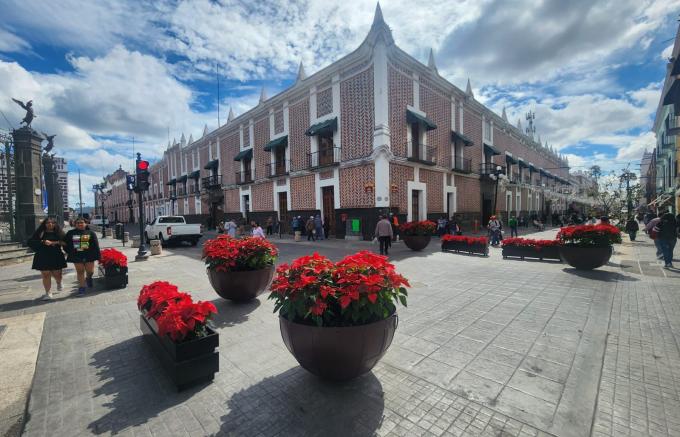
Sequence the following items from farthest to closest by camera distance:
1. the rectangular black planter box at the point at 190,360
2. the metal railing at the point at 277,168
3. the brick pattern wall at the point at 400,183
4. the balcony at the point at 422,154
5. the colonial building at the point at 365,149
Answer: the metal railing at the point at 277,168, the balcony at the point at 422,154, the brick pattern wall at the point at 400,183, the colonial building at the point at 365,149, the rectangular black planter box at the point at 190,360

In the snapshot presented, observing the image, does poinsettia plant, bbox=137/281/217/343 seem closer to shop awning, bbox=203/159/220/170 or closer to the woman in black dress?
the woman in black dress

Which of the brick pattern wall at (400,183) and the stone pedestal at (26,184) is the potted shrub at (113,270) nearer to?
the stone pedestal at (26,184)

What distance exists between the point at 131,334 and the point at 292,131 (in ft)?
59.6

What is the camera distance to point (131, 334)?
381cm

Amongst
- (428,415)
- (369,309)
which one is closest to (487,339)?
(428,415)

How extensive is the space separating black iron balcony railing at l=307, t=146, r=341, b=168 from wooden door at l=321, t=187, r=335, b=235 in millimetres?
1656

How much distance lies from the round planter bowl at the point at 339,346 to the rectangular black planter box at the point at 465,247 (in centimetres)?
860

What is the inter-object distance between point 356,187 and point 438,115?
844 cm

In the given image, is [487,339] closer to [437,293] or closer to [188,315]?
[437,293]

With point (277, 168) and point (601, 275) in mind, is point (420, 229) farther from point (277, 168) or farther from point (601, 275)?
point (277, 168)

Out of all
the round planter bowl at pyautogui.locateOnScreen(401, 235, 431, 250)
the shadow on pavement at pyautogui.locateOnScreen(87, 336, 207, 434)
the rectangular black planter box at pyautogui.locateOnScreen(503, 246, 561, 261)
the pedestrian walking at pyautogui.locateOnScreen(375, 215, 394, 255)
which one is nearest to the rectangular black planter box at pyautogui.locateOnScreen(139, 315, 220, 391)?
the shadow on pavement at pyautogui.locateOnScreen(87, 336, 207, 434)

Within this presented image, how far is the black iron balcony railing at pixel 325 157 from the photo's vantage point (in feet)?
55.0

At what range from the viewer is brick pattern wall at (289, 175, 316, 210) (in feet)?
62.1

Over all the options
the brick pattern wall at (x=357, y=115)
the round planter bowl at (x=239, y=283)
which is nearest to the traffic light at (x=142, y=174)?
the round planter bowl at (x=239, y=283)
